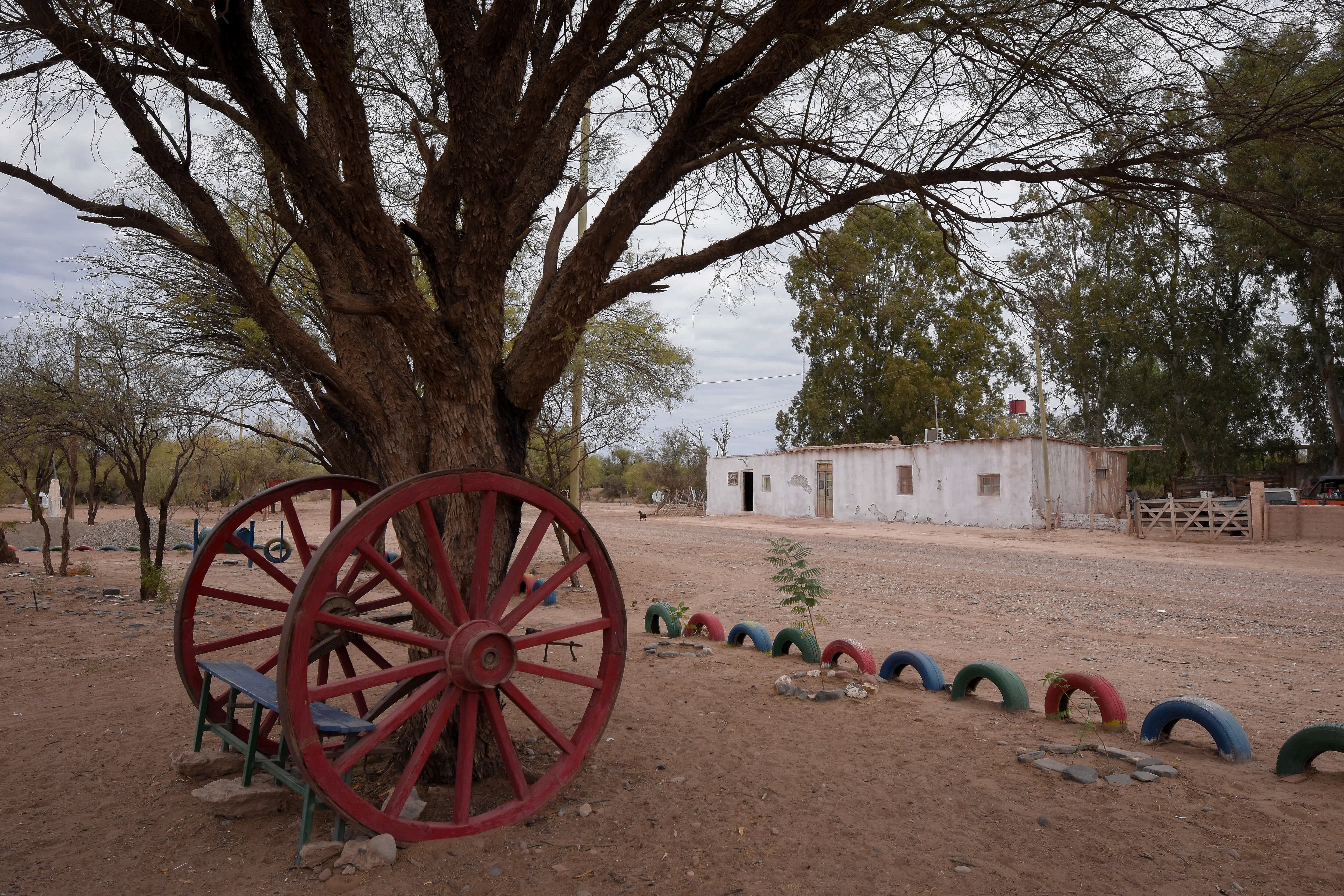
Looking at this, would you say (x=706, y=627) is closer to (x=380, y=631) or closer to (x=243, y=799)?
(x=243, y=799)

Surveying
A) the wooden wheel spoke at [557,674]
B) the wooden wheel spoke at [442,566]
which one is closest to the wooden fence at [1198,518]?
the wooden wheel spoke at [557,674]

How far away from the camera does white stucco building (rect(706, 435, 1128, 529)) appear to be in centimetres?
2716

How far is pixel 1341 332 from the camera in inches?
1196

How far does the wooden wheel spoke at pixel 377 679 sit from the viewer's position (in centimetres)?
304

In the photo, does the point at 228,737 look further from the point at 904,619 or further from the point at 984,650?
A: the point at 904,619

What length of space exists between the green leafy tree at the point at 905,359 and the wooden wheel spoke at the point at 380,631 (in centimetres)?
3128

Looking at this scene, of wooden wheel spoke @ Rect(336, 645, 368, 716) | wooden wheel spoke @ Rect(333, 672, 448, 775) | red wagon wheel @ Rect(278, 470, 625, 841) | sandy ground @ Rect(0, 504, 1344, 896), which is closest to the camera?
red wagon wheel @ Rect(278, 470, 625, 841)

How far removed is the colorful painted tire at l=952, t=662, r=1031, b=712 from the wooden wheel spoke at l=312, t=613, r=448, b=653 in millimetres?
4030

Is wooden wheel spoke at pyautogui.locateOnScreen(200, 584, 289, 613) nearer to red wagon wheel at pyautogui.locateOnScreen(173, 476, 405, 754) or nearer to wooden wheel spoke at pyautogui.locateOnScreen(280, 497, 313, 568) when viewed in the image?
red wagon wheel at pyautogui.locateOnScreen(173, 476, 405, 754)

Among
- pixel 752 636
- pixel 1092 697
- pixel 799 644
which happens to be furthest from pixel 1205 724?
A: pixel 752 636

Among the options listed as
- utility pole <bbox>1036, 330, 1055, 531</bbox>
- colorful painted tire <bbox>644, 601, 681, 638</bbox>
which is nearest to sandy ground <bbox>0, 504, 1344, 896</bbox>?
colorful painted tire <bbox>644, 601, 681, 638</bbox>

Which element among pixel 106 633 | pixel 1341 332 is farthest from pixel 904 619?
pixel 1341 332

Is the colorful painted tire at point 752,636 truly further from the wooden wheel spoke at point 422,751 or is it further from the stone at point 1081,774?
the wooden wheel spoke at point 422,751

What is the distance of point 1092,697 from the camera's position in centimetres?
538
